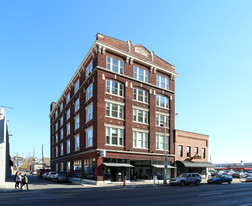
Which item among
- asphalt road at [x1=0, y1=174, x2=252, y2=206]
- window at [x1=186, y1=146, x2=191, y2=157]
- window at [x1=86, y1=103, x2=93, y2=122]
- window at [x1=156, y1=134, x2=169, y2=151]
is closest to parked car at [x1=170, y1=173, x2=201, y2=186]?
window at [x1=156, y1=134, x2=169, y2=151]

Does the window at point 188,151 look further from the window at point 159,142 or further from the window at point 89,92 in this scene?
the window at point 89,92

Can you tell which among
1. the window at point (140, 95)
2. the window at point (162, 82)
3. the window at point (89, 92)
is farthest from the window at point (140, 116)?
the window at point (89, 92)

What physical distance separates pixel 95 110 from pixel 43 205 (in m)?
22.3

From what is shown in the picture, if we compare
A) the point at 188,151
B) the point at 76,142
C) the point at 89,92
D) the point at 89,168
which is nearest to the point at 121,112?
the point at 89,92

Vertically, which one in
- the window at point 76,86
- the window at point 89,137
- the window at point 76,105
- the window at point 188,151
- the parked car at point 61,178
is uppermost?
the window at point 76,86

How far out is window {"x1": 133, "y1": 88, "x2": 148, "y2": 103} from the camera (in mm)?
40531

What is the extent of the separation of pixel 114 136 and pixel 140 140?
5095 millimetres

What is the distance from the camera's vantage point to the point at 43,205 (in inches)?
553

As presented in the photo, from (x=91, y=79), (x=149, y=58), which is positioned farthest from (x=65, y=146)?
(x=149, y=58)

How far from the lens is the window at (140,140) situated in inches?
1542

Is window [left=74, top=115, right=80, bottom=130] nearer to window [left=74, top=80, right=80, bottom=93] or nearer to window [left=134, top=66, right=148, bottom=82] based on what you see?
window [left=74, top=80, right=80, bottom=93]

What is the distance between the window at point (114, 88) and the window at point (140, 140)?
6.53 metres

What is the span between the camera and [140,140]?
3984 centimetres

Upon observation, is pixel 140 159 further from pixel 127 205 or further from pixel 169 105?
pixel 127 205
